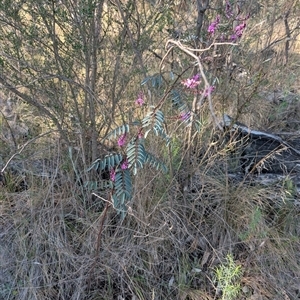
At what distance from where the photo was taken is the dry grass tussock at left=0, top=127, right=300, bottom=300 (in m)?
2.07

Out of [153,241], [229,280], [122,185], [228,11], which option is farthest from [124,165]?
[228,11]

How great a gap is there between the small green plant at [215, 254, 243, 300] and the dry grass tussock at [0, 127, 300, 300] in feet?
0.16

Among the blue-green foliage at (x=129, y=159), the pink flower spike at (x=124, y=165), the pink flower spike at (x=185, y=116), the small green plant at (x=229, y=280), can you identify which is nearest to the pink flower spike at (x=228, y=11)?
the pink flower spike at (x=185, y=116)

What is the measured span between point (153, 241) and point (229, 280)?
427mm

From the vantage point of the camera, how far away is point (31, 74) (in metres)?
2.27

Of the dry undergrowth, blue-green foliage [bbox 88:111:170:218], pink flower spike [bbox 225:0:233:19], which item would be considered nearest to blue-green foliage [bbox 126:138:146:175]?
blue-green foliage [bbox 88:111:170:218]

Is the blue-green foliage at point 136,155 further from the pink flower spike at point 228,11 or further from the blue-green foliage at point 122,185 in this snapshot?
the pink flower spike at point 228,11

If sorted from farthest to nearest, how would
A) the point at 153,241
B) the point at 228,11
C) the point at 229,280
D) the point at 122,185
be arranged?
the point at 228,11 → the point at 153,241 → the point at 229,280 → the point at 122,185

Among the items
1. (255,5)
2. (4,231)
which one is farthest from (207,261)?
(255,5)

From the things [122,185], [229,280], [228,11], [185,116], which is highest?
[228,11]

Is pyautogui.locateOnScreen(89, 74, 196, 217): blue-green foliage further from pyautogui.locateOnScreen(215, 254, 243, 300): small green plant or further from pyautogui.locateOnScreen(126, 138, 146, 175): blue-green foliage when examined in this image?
pyautogui.locateOnScreen(215, 254, 243, 300): small green plant

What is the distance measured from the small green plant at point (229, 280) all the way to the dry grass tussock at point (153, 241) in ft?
0.16

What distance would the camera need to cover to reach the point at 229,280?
6.26 feet

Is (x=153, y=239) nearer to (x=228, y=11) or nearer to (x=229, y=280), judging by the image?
(x=229, y=280)
